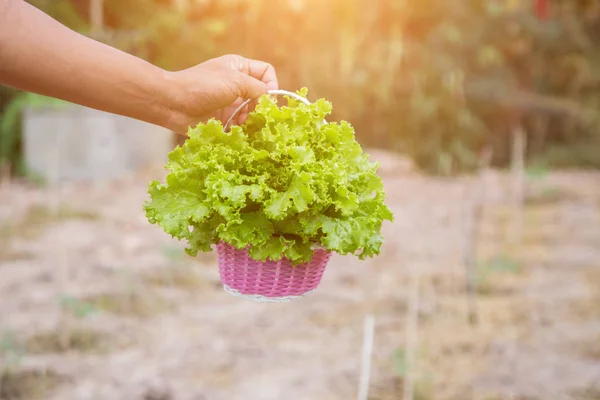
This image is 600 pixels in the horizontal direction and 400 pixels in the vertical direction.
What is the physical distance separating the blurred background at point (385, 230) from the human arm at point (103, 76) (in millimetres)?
801

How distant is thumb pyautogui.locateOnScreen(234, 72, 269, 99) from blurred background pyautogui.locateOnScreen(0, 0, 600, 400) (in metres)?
0.75

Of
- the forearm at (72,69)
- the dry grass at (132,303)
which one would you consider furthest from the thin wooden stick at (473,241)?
the forearm at (72,69)

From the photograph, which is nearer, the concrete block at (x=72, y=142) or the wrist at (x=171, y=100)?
the wrist at (x=171, y=100)

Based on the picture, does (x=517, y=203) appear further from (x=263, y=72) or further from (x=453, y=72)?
(x=263, y=72)

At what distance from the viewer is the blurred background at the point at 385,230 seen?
299cm

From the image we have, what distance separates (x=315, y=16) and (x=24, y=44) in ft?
19.3

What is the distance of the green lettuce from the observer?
52.1 inches

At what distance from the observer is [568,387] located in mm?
2904

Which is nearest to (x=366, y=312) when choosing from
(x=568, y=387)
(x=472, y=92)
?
(x=568, y=387)

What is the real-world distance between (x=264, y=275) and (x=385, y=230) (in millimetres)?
3661

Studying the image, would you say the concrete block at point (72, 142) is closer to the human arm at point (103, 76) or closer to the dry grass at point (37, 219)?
the dry grass at point (37, 219)

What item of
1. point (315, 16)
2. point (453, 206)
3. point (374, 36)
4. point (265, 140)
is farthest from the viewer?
point (374, 36)

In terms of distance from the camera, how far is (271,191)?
4.36 feet

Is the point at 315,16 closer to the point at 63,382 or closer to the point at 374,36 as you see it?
the point at 374,36
